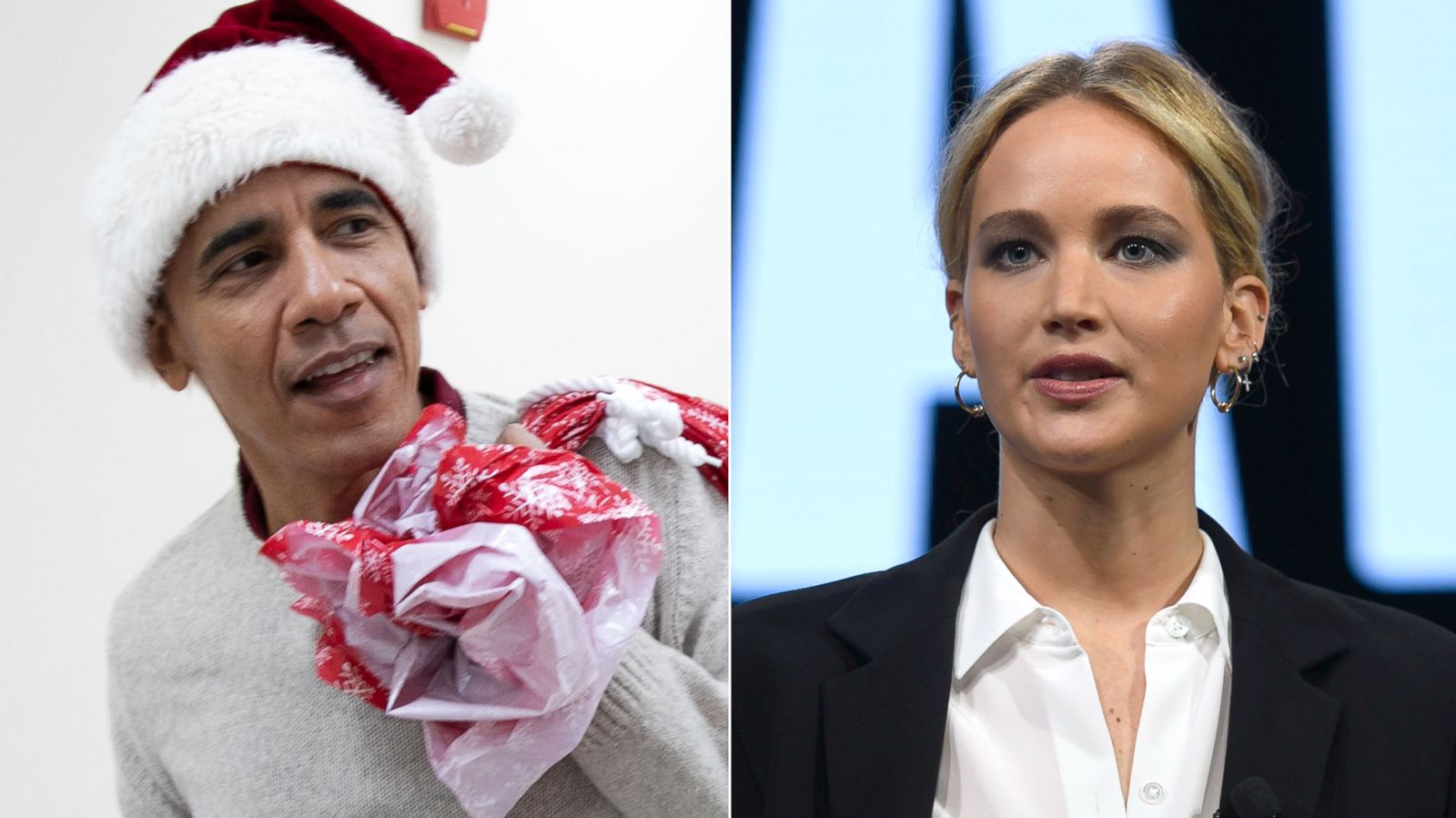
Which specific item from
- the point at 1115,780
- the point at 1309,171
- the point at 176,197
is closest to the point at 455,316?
the point at 176,197

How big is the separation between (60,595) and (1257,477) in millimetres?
1306

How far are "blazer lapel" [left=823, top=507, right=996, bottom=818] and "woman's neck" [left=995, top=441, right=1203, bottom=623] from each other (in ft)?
0.29

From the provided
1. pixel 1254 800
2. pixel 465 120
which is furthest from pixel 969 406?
pixel 465 120

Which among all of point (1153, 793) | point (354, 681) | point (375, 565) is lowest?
point (1153, 793)

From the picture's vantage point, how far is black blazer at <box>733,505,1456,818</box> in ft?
5.03

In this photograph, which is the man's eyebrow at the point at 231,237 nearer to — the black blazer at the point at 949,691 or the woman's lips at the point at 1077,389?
the black blazer at the point at 949,691

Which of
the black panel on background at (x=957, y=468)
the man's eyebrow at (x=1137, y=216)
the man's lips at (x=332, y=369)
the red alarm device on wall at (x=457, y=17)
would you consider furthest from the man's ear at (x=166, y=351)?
the man's eyebrow at (x=1137, y=216)

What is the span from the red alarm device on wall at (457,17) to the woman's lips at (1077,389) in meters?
0.75

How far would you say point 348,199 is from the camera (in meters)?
1.52

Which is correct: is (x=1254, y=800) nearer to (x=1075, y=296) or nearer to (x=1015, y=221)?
(x=1075, y=296)

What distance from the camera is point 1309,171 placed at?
1.71 metres

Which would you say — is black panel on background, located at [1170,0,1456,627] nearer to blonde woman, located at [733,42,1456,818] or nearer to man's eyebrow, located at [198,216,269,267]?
blonde woman, located at [733,42,1456,818]

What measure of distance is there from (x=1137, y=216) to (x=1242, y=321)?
179 millimetres

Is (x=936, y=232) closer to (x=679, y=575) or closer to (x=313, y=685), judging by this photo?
(x=679, y=575)
